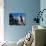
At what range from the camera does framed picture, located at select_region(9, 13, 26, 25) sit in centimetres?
562

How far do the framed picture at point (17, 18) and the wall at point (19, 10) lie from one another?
0.43 feet

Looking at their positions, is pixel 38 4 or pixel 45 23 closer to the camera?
pixel 45 23

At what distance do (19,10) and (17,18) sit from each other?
351mm

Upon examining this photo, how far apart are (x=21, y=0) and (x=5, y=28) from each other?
1366 mm

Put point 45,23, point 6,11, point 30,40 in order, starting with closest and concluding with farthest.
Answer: point 30,40
point 45,23
point 6,11

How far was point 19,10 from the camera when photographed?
565cm

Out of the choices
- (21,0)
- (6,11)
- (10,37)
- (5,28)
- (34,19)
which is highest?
(21,0)

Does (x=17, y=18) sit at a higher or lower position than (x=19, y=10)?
lower

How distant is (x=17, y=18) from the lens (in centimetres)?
564

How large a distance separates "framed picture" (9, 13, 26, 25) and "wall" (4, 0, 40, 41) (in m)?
0.13

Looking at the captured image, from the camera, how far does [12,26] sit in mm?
5676

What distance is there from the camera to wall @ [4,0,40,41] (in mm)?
5613

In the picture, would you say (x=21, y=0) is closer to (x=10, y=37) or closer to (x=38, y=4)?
(x=38, y=4)

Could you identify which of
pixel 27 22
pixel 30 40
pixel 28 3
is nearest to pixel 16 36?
pixel 27 22
